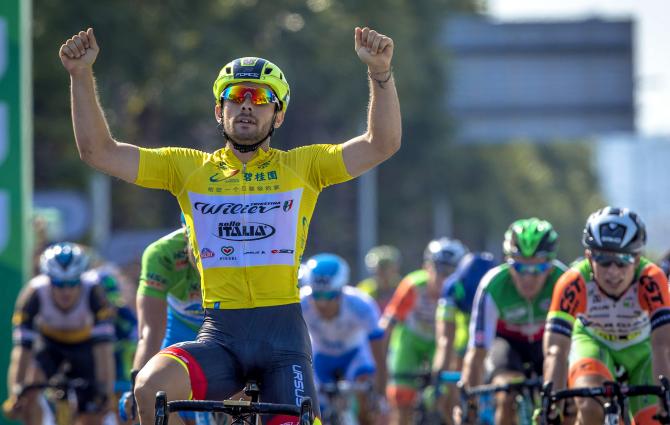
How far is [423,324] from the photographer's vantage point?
56.6ft

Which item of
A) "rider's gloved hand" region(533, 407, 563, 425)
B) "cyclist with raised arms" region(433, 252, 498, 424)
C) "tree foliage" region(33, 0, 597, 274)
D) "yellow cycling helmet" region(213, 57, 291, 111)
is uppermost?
"tree foliage" region(33, 0, 597, 274)

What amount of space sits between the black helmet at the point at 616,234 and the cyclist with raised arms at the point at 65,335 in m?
4.83

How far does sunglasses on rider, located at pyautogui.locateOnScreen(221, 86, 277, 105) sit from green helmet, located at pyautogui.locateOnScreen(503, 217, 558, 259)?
4.36m

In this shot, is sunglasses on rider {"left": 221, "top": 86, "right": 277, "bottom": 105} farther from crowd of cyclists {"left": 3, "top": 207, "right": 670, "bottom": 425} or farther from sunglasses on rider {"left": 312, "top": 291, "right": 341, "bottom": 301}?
sunglasses on rider {"left": 312, "top": 291, "right": 341, "bottom": 301}

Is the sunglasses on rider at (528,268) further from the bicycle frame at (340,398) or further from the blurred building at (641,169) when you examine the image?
the blurred building at (641,169)

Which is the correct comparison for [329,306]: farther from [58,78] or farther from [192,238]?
[58,78]

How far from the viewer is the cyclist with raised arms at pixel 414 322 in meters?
16.7

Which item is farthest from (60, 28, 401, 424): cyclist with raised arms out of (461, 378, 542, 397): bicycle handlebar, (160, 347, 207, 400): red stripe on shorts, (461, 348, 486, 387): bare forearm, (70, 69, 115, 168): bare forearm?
(461, 348, 486, 387): bare forearm

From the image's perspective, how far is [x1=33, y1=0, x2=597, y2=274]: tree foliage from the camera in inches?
1182

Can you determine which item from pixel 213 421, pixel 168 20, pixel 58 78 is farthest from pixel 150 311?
pixel 168 20

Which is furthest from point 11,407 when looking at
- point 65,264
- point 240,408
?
point 240,408

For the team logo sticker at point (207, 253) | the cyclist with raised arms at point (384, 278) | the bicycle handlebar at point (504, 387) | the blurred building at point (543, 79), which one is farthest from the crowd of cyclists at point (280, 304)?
the blurred building at point (543, 79)

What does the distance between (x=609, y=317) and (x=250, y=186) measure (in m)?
3.06

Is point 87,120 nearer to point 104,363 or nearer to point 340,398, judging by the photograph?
point 104,363
